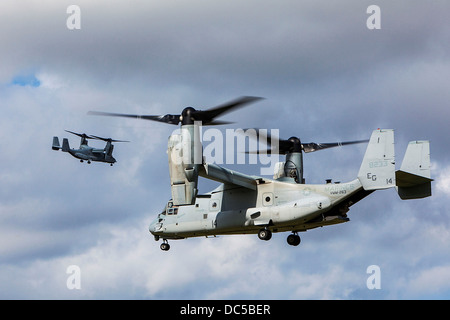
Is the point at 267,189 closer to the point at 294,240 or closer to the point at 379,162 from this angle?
the point at 294,240

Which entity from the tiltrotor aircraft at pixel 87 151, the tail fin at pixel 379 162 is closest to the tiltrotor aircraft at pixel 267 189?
the tail fin at pixel 379 162

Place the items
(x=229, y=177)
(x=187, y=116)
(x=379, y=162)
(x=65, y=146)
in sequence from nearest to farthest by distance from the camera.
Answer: (x=379, y=162)
(x=187, y=116)
(x=229, y=177)
(x=65, y=146)

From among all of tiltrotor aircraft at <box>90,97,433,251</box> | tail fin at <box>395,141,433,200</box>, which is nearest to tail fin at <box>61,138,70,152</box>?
tiltrotor aircraft at <box>90,97,433,251</box>

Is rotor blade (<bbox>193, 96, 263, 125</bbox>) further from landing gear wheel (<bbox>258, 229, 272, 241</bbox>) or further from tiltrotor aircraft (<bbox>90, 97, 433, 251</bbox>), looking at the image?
landing gear wheel (<bbox>258, 229, 272, 241</bbox>)

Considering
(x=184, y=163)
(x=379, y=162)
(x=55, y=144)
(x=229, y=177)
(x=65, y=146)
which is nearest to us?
(x=379, y=162)

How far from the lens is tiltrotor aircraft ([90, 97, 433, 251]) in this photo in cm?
4225

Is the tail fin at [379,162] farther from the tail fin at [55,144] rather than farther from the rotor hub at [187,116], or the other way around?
the tail fin at [55,144]

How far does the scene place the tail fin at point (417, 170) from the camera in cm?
4206

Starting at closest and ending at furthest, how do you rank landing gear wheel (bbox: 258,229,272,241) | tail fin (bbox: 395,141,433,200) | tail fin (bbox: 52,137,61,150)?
tail fin (bbox: 395,141,433,200) → landing gear wheel (bbox: 258,229,272,241) → tail fin (bbox: 52,137,61,150)

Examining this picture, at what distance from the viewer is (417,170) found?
42.2 m

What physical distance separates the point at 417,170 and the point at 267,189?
9.52m

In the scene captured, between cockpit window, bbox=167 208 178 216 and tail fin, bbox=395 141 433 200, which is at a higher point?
tail fin, bbox=395 141 433 200

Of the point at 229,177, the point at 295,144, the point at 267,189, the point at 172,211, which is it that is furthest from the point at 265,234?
the point at 295,144
